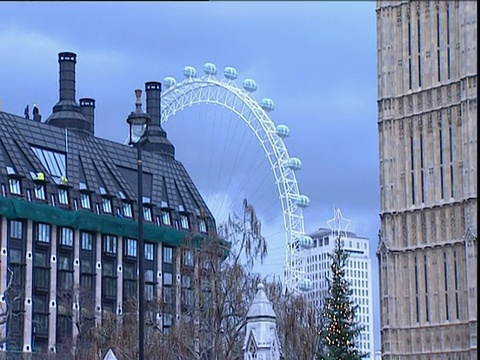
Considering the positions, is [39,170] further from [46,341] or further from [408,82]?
[408,82]

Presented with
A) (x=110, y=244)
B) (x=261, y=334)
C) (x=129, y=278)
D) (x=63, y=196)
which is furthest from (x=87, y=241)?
(x=261, y=334)

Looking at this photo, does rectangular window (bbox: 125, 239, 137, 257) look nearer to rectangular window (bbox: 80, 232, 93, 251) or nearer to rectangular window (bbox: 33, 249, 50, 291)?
rectangular window (bbox: 80, 232, 93, 251)

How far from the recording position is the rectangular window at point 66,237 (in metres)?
92.1

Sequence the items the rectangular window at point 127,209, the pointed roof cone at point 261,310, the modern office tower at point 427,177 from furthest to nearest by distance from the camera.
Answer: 1. the rectangular window at point 127,209
2. the modern office tower at point 427,177
3. the pointed roof cone at point 261,310

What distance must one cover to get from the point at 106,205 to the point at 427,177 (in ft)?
110

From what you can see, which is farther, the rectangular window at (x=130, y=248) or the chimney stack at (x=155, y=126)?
the chimney stack at (x=155, y=126)

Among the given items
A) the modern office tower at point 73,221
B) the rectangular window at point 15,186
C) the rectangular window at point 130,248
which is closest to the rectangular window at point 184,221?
the modern office tower at point 73,221

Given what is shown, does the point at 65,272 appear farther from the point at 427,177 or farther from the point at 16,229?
the point at 427,177

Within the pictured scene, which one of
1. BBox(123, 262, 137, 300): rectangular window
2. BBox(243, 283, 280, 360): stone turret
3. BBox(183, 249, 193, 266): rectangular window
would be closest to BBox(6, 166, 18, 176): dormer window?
BBox(123, 262, 137, 300): rectangular window

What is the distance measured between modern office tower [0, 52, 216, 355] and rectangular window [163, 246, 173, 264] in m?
0.09

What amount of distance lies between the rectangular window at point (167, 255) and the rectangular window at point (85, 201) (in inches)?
376

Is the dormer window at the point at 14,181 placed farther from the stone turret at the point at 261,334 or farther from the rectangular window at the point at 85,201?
the stone turret at the point at 261,334

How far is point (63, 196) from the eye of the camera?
93938 millimetres

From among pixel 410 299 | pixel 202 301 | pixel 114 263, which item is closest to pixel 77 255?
pixel 114 263
